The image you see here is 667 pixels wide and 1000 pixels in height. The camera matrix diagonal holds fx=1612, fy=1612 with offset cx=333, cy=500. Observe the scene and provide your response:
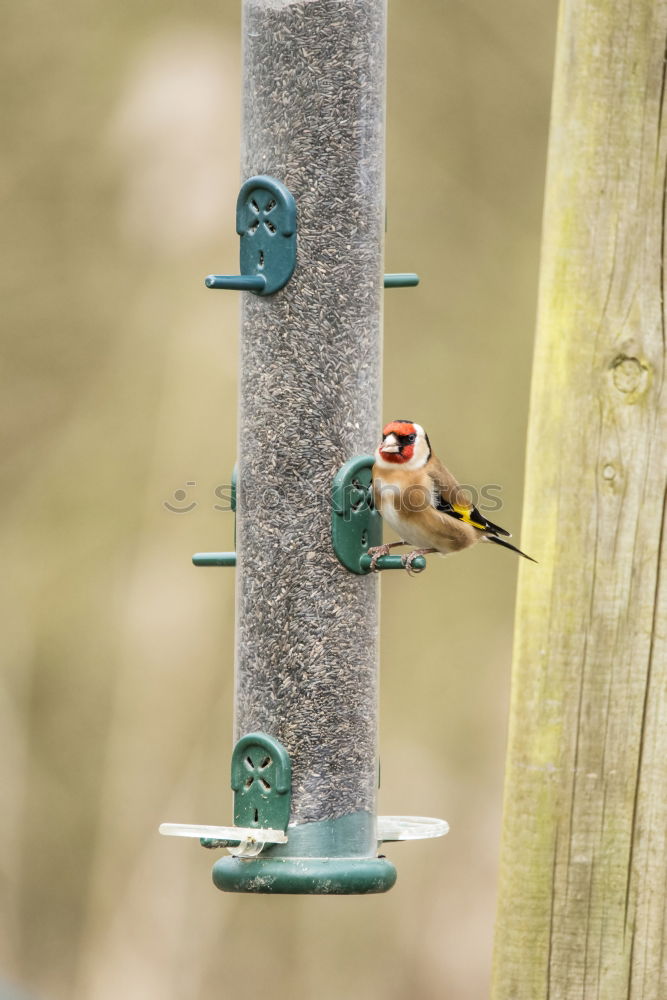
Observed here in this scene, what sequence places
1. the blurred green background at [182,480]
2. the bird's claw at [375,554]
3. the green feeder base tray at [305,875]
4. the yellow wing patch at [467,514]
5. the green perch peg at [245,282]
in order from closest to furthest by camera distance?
1. the green feeder base tray at [305,875]
2. the green perch peg at [245,282]
3. the bird's claw at [375,554]
4. the yellow wing patch at [467,514]
5. the blurred green background at [182,480]

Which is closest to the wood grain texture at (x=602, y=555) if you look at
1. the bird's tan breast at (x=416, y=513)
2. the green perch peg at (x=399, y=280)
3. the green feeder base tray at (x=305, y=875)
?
the green feeder base tray at (x=305, y=875)

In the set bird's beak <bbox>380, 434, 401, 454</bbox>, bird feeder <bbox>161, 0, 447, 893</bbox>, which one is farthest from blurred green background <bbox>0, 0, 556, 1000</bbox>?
bird's beak <bbox>380, 434, 401, 454</bbox>

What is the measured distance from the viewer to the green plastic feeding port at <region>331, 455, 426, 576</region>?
4789mm

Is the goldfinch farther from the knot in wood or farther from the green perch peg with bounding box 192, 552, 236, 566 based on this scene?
the knot in wood

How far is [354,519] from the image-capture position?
15.9ft

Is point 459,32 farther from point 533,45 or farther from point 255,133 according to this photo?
point 255,133

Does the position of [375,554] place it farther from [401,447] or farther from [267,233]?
[267,233]

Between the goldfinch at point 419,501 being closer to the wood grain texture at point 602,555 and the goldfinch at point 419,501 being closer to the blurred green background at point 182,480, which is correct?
the wood grain texture at point 602,555

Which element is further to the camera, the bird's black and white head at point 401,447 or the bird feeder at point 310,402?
the bird's black and white head at point 401,447

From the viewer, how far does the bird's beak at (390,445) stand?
490 cm

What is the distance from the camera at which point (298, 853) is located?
458cm

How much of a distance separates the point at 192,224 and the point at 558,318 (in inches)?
225

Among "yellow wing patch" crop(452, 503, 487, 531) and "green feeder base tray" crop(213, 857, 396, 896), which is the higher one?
"yellow wing patch" crop(452, 503, 487, 531)

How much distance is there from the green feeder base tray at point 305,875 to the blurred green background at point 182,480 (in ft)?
13.0
